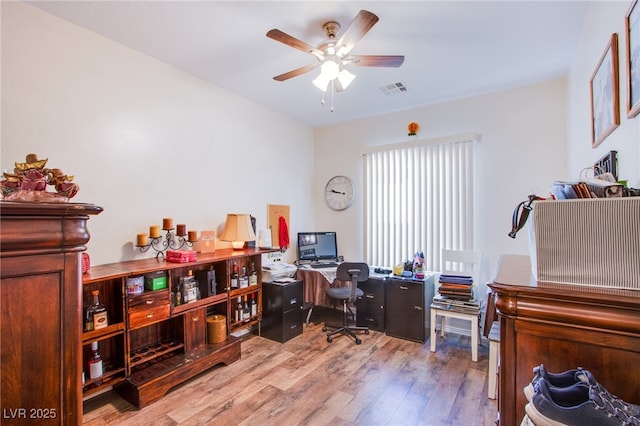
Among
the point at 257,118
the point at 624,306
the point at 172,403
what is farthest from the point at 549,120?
the point at 172,403

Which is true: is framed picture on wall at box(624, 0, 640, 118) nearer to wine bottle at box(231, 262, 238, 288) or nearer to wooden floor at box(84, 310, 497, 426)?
wooden floor at box(84, 310, 497, 426)

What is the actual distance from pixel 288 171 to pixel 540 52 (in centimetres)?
300

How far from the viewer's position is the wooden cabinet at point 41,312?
26.4 inches

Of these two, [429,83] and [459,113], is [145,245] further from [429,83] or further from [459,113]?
[459,113]

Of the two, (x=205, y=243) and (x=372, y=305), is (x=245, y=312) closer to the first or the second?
(x=205, y=243)

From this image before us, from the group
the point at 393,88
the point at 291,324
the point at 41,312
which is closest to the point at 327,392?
the point at 291,324

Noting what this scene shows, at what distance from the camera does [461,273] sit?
3.50 metres

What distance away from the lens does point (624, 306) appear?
80cm

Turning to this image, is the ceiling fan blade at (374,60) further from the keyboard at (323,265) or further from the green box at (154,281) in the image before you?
the keyboard at (323,265)

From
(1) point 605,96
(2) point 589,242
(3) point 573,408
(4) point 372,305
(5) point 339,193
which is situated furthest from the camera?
(5) point 339,193

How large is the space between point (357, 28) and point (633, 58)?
1.32 meters

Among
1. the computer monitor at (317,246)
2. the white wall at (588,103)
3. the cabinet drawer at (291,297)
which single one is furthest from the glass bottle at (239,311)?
the white wall at (588,103)

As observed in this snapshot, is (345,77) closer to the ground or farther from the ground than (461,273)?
farther from the ground

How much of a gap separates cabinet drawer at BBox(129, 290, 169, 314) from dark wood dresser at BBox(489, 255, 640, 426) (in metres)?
2.28
